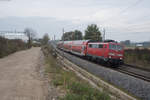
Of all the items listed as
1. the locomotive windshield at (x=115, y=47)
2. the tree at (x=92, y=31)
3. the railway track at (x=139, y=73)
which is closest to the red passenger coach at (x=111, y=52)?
the locomotive windshield at (x=115, y=47)

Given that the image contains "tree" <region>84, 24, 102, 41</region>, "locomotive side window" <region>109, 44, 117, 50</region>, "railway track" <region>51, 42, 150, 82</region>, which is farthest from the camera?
"tree" <region>84, 24, 102, 41</region>

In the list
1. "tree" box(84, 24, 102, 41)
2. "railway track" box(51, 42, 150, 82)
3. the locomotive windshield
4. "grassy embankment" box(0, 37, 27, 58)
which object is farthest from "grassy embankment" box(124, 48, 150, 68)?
"tree" box(84, 24, 102, 41)

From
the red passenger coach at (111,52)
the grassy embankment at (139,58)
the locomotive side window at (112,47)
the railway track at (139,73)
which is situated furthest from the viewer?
the grassy embankment at (139,58)

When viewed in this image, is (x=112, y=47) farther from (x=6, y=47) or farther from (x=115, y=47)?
(x=6, y=47)

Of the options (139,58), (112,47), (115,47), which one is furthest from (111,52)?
(139,58)

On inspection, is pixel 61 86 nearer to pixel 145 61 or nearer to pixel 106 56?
pixel 106 56

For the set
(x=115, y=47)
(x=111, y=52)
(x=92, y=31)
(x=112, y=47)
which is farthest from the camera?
(x=92, y=31)

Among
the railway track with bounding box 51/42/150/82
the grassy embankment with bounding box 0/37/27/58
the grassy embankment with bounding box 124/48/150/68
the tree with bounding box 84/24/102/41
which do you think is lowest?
the railway track with bounding box 51/42/150/82

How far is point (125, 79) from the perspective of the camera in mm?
10586

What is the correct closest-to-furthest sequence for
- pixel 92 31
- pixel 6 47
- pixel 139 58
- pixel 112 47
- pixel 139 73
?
pixel 139 73
pixel 112 47
pixel 139 58
pixel 6 47
pixel 92 31

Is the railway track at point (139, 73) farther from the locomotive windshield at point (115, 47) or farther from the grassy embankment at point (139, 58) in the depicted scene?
the grassy embankment at point (139, 58)

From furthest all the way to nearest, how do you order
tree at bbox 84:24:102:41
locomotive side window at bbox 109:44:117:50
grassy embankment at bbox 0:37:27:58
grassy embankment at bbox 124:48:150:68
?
1. tree at bbox 84:24:102:41
2. grassy embankment at bbox 0:37:27:58
3. grassy embankment at bbox 124:48:150:68
4. locomotive side window at bbox 109:44:117:50

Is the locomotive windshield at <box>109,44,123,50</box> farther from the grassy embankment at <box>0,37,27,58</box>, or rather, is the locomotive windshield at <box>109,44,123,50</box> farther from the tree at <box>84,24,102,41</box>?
the tree at <box>84,24,102,41</box>

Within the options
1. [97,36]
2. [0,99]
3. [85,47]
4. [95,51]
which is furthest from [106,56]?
[97,36]
